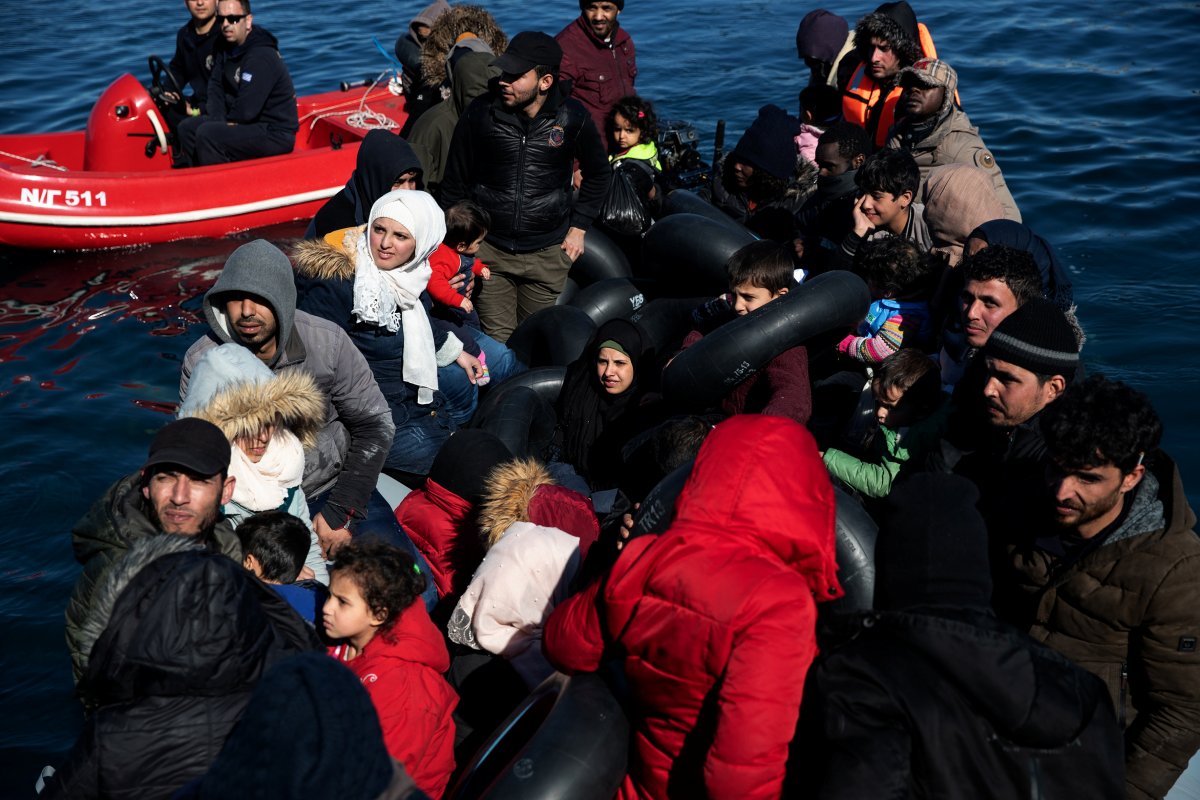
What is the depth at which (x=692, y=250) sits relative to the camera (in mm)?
5613

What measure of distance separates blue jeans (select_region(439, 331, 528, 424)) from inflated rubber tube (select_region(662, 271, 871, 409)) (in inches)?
52.5

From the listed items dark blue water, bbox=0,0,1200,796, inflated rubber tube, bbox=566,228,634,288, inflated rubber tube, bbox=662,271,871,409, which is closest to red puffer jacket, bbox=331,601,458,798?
inflated rubber tube, bbox=662,271,871,409

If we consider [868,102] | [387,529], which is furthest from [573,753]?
[868,102]

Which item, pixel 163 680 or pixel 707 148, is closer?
pixel 163 680

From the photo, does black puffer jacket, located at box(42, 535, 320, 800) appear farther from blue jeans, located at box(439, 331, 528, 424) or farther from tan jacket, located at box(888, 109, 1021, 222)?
tan jacket, located at box(888, 109, 1021, 222)

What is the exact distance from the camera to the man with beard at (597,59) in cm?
727

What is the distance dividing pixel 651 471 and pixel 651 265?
6.94 feet

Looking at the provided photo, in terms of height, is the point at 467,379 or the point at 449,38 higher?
the point at 449,38

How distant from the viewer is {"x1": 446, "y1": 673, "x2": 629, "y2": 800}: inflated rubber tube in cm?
260

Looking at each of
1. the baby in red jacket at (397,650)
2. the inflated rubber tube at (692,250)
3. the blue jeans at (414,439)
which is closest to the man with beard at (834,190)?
the inflated rubber tube at (692,250)

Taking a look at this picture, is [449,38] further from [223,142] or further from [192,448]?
[192,448]

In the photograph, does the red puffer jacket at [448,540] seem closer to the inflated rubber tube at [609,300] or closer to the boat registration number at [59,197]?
the inflated rubber tube at [609,300]

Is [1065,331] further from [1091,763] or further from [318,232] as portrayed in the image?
[318,232]

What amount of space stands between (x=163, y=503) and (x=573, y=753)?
1.41 m
